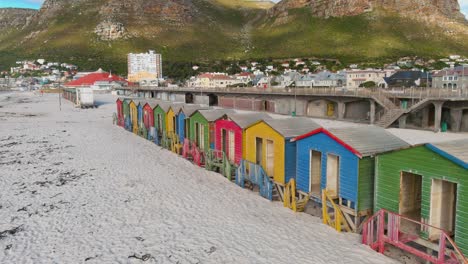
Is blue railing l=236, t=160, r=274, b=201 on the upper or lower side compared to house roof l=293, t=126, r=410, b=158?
lower

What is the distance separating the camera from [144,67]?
15275 centimetres

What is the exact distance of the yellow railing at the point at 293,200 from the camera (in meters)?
12.9

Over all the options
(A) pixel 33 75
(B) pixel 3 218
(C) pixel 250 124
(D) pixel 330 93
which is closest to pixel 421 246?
(C) pixel 250 124

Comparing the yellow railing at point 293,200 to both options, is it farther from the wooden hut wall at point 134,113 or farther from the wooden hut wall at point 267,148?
the wooden hut wall at point 134,113

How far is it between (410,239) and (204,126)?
12.2m

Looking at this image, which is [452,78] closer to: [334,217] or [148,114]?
[148,114]

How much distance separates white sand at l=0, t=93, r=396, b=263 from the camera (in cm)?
1004

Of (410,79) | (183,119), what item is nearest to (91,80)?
(410,79)

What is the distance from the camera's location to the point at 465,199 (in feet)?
26.9

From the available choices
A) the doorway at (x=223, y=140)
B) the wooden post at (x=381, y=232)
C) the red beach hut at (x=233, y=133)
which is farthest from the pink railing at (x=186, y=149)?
the wooden post at (x=381, y=232)

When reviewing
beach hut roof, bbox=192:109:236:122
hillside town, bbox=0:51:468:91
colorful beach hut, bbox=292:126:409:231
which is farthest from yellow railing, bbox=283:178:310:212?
hillside town, bbox=0:51:468:91

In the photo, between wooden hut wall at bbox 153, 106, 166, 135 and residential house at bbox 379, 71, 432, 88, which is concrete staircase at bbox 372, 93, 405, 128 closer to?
wooden hut wall at bbox 153, 106, 166, 135

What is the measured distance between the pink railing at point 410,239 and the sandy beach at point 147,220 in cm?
44

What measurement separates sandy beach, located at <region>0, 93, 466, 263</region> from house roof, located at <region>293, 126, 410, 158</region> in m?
2.47
